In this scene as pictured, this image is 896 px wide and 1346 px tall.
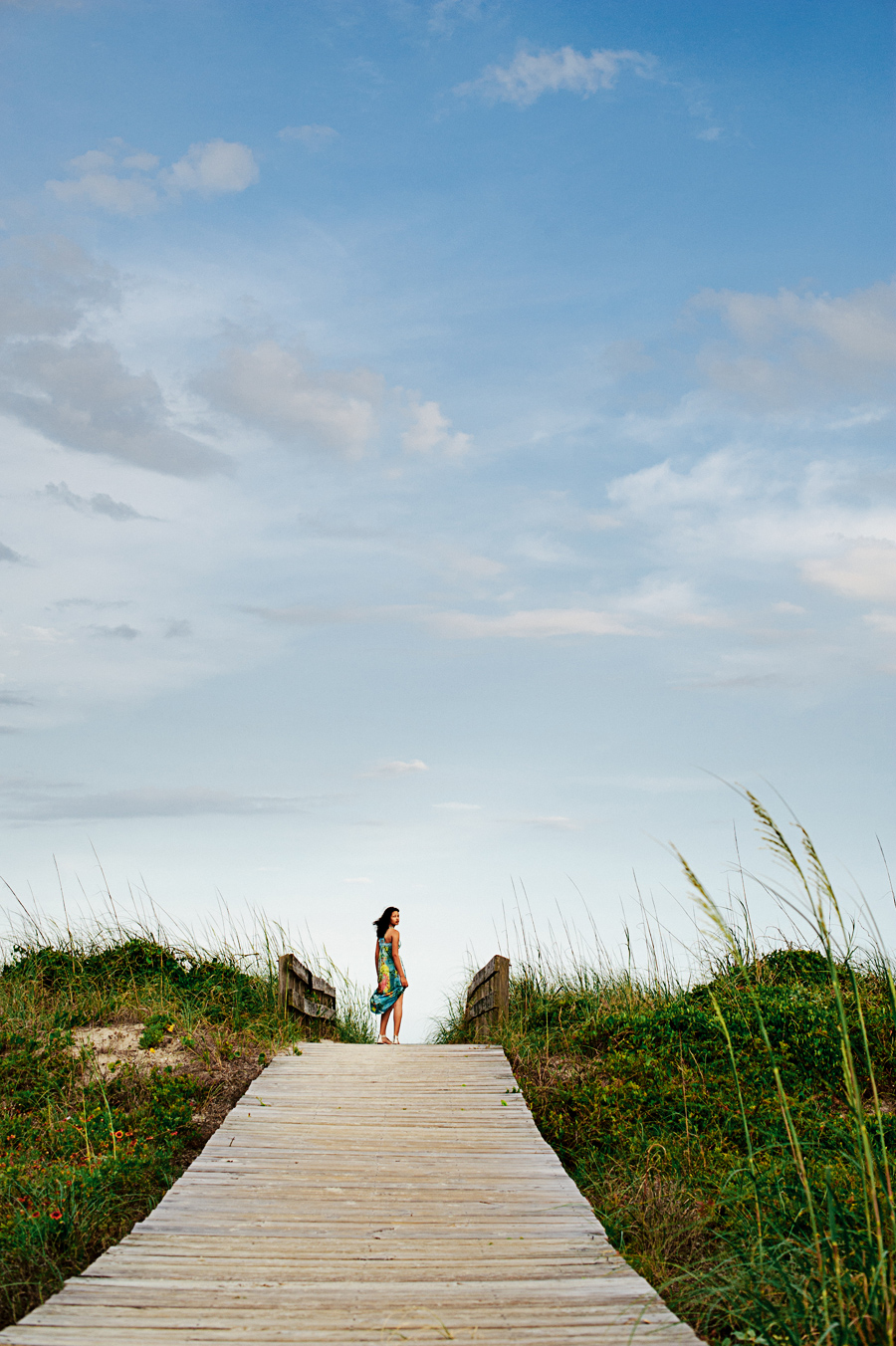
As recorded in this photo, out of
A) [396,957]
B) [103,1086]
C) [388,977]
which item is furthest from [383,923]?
[103,1086]

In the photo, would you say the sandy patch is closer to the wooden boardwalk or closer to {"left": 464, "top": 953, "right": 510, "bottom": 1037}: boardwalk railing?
the wooden boardwalk

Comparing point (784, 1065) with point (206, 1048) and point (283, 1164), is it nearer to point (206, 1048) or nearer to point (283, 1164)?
point (283, 1164)

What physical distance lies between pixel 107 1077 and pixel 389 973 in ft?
13.7

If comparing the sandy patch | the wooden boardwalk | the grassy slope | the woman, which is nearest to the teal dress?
the woman

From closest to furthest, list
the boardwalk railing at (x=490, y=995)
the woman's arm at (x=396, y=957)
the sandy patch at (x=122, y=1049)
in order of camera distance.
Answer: the sandy patch at (x=122, y=1049) → the boardwalk railing at (x=490, y=995) → the woman's arm at (x=396, y=957)

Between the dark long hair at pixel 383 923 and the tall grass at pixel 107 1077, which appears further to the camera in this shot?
the dark long hair at pixel 383 923

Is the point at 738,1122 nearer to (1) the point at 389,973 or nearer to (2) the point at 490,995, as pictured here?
(2) the point at 490,995

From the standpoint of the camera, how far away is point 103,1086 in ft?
26.0

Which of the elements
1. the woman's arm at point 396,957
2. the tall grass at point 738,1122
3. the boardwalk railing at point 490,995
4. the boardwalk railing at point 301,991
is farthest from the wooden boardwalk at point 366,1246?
the woman's arm at point 396,957

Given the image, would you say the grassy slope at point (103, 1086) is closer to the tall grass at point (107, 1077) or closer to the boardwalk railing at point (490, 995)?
the tall grass at point (107, 1077)

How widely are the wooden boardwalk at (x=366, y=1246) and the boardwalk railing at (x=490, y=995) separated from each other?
2.13 m

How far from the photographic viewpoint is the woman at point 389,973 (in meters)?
11.7

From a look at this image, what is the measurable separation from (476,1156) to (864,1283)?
3.38 meters

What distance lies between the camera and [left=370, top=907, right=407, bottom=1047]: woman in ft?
38.4
